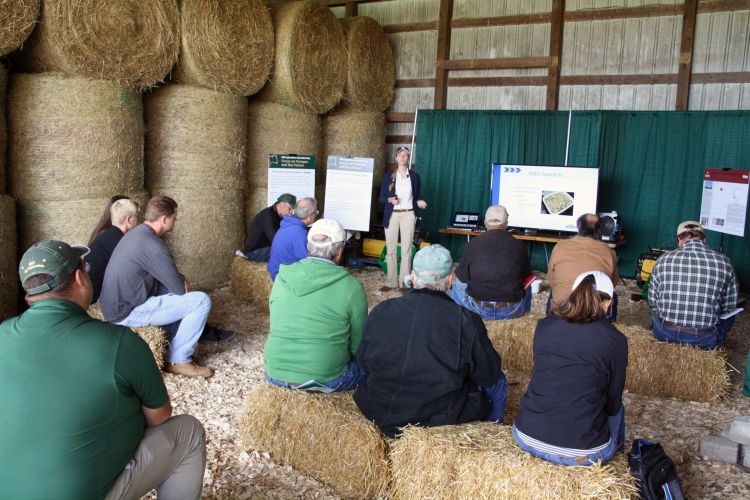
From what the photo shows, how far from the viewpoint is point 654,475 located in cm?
235

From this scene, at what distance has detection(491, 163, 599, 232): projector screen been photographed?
284 inches

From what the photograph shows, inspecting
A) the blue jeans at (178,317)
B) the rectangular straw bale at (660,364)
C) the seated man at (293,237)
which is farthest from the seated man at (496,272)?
the blue jeans at (178,317)

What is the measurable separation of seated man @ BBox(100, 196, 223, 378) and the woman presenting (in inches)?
118

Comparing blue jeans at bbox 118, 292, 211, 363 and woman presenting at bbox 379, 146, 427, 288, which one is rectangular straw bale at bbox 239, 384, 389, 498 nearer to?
blue jeans at bbox 118, 292, 211, 363

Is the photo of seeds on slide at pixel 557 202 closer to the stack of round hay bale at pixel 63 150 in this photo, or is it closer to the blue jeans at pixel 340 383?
the stack of round hay bale at pixel 63 150

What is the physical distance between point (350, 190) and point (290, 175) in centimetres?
90

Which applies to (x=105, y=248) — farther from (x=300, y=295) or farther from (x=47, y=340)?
(x=47, y=340)

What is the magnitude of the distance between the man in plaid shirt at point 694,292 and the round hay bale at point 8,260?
4162mm

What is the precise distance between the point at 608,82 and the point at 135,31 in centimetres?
518

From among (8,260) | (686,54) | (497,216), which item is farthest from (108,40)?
(686,54)

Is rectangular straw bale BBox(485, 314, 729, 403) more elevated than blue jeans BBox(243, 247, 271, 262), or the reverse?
blue jeans BBox(243, 247, 271, 262)

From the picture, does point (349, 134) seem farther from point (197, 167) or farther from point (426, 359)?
point (426, 359)

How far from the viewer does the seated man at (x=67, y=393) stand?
1.65 m

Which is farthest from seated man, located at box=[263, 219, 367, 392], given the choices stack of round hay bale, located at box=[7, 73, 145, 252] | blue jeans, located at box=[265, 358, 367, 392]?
stack of round hay bale, located at box=[7, 73, 145, 252]
